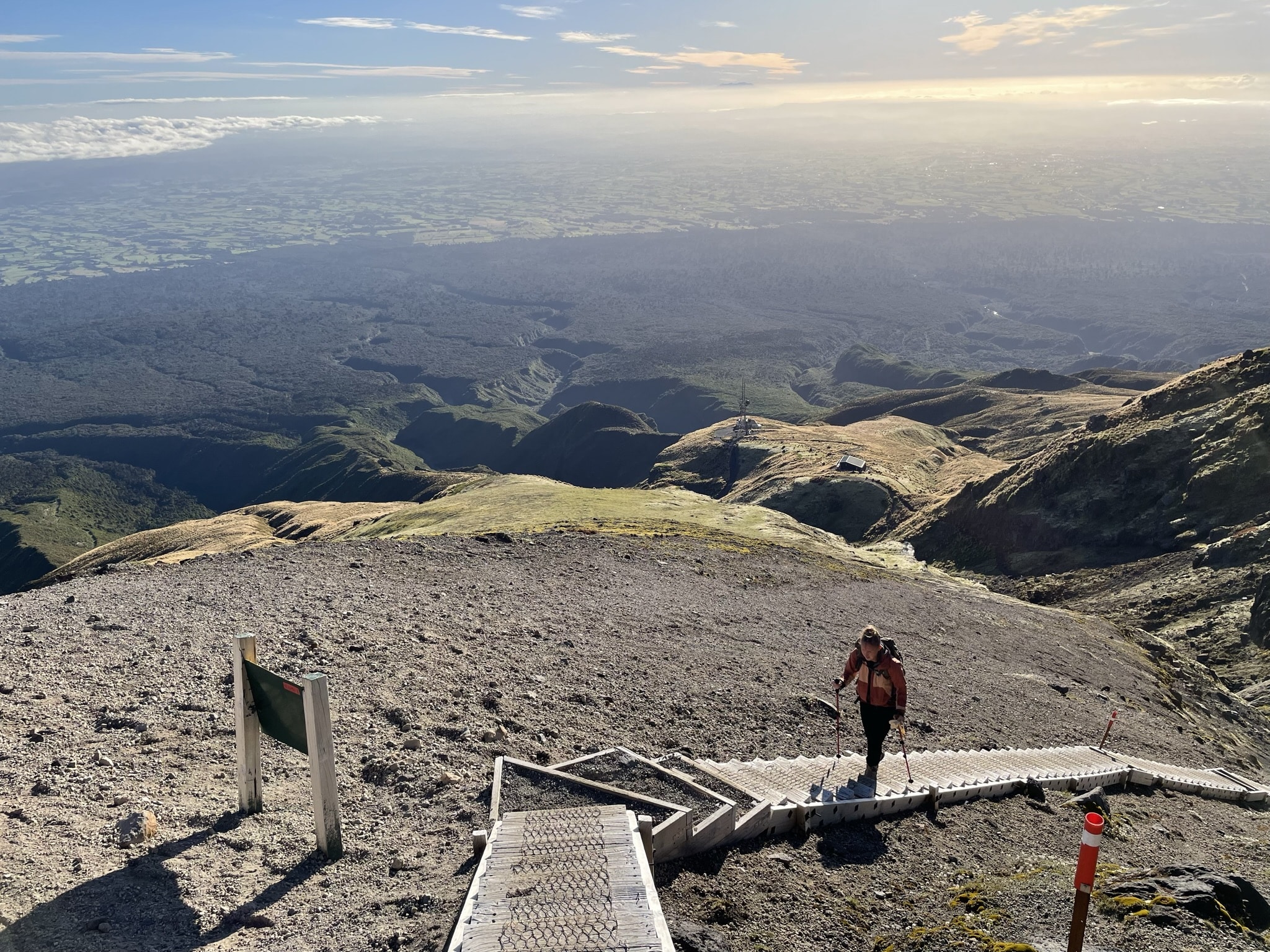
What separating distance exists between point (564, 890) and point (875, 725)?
21.3ft

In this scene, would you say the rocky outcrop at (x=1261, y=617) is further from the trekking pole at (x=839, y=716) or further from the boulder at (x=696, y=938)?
the boulder at (x=696, y=938)

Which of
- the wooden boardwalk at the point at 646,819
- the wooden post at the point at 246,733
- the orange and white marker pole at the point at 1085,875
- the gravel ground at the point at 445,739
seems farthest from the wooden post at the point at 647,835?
the wooden post at the point at 246,733

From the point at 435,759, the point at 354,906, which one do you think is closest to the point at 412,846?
the point at 354,906

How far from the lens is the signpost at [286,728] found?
855 centimetres

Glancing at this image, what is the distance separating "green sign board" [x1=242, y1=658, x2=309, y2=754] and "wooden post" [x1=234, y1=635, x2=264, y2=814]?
0.06 meters

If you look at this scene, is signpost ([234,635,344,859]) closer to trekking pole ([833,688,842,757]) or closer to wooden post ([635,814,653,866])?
wooden post ([635,814,653,866])

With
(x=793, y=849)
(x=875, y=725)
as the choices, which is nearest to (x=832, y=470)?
(x=875, y=725)

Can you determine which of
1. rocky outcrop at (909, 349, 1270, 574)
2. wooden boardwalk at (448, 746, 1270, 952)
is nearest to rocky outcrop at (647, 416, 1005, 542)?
rocky outcrop at (909, 349, 1270, 574)

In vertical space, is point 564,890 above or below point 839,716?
above

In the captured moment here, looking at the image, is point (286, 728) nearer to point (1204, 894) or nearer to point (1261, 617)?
point (1204, 894)

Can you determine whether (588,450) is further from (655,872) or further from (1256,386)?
(655,872)

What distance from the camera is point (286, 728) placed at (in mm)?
8984

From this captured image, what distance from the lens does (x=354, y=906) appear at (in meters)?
8.12

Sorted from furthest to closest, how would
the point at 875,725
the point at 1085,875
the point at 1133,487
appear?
the point at 1133,487
the point at 875,725
the point at 1085,875
